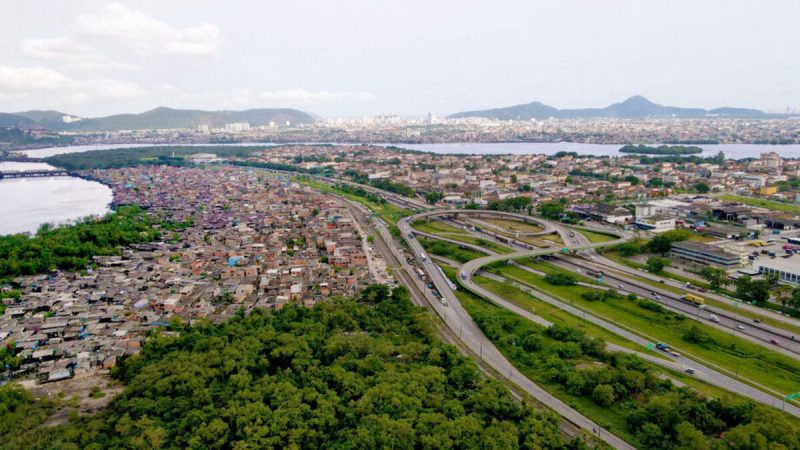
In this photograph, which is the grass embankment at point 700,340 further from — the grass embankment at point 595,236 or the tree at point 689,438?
the grass embankment at point 595,236

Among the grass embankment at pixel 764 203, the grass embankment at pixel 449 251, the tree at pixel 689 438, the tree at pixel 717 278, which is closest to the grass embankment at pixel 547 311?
the grass embankment at pixel 449 251

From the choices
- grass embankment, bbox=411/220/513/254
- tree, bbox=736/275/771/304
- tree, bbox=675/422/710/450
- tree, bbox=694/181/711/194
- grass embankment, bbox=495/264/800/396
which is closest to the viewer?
tree, bbox=675/422/710/450

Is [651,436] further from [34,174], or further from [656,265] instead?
[34,174]

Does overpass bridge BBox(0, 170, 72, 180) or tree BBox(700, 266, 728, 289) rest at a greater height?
overpass bridge BBox(0, 170, 72, 180)

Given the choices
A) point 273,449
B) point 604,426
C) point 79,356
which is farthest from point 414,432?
point 79,356

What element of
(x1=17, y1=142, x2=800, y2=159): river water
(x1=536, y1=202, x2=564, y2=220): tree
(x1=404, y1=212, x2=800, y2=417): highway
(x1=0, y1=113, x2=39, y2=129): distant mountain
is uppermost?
(x1=0, y1=113, x2=39, y2=129): distant mountain

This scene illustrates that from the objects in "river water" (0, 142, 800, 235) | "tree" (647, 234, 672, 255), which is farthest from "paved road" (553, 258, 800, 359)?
"river water" (0, 142, 800, 235)

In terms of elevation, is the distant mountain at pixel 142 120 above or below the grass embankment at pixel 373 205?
above

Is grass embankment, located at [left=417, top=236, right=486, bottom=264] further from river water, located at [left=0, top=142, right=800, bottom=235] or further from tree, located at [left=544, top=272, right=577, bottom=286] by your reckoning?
river water, located at [left=0, top=142, right=800, bottom=235]

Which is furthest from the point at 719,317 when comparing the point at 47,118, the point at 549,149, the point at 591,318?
the point at 47,118
